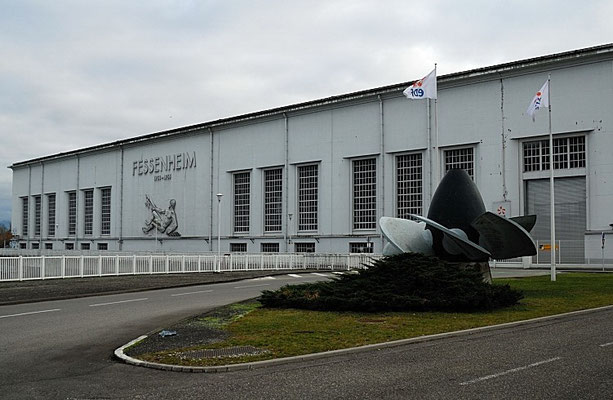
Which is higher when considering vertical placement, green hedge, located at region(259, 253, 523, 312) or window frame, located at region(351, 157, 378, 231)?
window frame, located at region(351, 157, 378, 231)

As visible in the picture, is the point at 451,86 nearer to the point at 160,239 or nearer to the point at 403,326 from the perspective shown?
the point at 160,239

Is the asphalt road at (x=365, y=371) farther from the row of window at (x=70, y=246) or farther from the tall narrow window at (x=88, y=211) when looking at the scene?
the tall narrow window at (x=88, y=211)

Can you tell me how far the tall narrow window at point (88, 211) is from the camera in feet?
286

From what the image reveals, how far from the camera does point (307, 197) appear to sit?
63531mm

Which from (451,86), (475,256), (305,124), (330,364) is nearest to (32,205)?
(305,124)

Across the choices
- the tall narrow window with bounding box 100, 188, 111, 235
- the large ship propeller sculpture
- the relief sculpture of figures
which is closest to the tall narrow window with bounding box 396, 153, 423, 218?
the relief sculpture of figures

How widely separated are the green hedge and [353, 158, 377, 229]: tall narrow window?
40.0m

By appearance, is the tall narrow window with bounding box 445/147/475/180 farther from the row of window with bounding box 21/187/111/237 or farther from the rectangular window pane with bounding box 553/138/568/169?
the row of window with bounding box 21/187/111/237

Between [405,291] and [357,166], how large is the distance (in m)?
43.7

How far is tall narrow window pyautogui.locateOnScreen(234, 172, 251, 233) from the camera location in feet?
225

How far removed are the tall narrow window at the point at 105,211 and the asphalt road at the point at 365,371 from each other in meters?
73.1

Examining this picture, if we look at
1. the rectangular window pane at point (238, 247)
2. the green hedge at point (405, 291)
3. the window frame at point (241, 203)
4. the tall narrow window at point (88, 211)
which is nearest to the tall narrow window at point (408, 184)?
the window frame at point (241, 203)

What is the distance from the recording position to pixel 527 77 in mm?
50375

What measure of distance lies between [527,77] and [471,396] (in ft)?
154
